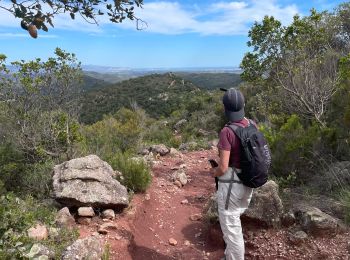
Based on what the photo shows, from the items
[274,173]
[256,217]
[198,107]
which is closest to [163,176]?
[274,173]

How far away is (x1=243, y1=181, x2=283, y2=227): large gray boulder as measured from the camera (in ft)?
16.1

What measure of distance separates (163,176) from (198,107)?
16.7 meters

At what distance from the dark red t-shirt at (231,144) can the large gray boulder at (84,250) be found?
1933 millimetres

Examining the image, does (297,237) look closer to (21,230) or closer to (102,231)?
(102,231)

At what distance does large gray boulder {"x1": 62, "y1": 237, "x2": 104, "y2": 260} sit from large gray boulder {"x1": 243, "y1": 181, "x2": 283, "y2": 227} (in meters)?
1.99

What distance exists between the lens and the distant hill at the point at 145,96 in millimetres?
37219

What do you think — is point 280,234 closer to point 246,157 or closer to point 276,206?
point 276,206

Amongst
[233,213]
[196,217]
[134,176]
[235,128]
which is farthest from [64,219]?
[235,128]

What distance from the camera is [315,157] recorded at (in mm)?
6723

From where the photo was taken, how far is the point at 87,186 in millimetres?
5707

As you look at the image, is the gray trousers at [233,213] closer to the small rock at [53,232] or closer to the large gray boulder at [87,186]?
the small rock at [53,232]

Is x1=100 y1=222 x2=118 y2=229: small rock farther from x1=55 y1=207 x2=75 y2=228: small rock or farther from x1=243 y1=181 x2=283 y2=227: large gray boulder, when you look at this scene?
x1=243 y1=181 x2=283 y2=227: large gray boulder

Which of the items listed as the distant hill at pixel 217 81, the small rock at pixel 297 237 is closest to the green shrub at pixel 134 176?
the small rock at pixel 297 237

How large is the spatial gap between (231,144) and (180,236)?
2.40 metres
